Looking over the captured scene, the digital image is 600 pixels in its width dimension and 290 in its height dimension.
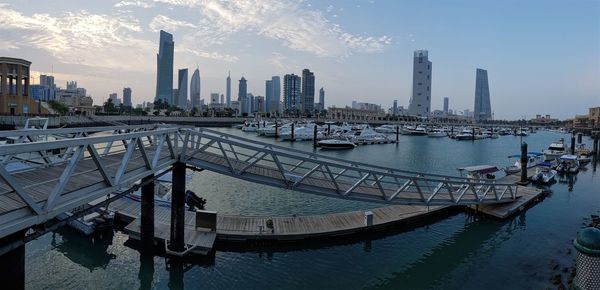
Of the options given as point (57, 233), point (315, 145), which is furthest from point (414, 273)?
point (315, 145)

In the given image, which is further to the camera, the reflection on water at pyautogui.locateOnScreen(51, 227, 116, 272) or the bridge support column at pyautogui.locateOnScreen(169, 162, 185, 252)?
the reflection on water at pyautogui.locateOnScreen(51, 227, 116, 272)

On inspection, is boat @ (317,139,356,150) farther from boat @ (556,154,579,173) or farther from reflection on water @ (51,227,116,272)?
reflection on water @ (51,227,116,272)

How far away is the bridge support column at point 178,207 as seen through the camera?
16.3m

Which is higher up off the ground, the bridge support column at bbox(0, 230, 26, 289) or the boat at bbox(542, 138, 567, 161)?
the boat at bbox(542, 138, 567, 161)

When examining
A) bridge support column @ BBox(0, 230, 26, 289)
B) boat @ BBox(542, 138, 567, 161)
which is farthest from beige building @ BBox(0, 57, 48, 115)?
boat @ BBox(542, 138, 567, 161)

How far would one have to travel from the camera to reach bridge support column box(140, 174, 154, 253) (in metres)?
16.3

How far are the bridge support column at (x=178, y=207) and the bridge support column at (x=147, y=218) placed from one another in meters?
0.88

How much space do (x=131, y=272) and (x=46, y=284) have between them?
299 cm

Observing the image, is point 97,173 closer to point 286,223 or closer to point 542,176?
point 286,223

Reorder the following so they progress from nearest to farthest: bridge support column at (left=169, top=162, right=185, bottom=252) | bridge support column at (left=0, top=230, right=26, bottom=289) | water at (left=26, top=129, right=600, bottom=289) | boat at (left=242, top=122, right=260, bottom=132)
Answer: bridge support column at (left=0, top=230, right=26, bottom=289)
water at (left=26, top=129, right=600, bottom=289)
bridge support column at (left=169, top=162, right=185, bottom=252)
boat at (left=242, top=122, right=260, bottom=132)

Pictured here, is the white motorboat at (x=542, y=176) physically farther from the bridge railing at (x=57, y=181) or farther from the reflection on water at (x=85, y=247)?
the reflection on water at (x=85, y=247)

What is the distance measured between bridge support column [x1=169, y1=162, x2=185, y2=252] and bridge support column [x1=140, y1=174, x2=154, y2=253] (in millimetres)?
882

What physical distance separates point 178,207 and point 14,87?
74.1m

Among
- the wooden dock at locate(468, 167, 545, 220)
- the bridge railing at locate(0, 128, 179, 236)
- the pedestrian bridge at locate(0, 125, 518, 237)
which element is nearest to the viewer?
the bridge railing at locate(0, 128, 179, 236)
